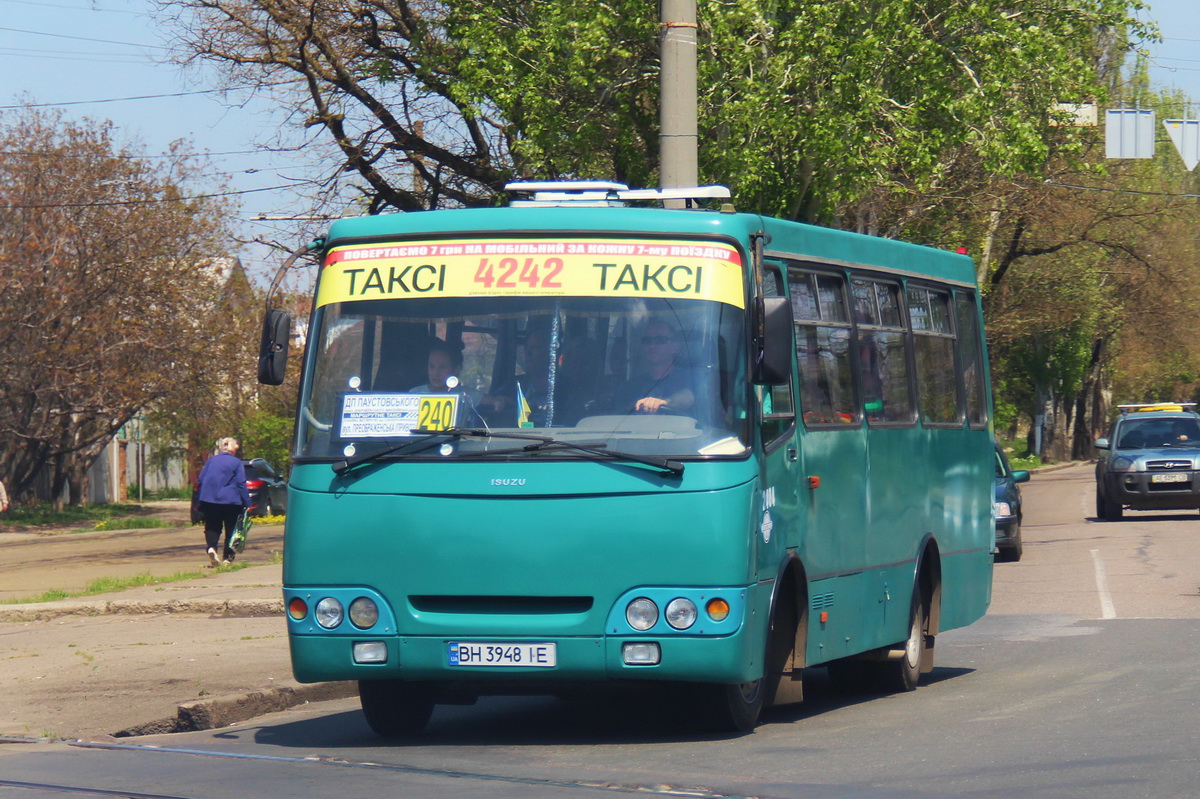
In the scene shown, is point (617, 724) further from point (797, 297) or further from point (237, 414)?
point (237, 414)

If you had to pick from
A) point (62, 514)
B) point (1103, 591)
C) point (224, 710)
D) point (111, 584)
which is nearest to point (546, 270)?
point (224, 710)

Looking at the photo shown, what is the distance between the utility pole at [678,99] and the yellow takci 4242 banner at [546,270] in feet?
12.0

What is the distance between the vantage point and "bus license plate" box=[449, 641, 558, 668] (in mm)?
7773

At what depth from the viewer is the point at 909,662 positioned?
35.4 feet

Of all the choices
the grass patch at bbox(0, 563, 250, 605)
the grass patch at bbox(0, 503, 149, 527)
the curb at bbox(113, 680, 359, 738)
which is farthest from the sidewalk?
the grass patch at bbox(0, 503, 149, 527)

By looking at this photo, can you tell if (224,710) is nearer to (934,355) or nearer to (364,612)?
(364,612)

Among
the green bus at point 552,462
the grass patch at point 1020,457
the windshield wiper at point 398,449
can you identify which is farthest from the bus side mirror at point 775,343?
the grass patch at point 1020,457

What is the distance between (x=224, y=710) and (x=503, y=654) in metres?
2.74

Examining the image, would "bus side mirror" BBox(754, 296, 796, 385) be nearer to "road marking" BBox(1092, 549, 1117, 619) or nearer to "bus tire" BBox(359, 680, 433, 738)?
"bus tire" BBox(359, 680, 433, 738)

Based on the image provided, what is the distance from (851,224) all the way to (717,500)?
2339 centimetres

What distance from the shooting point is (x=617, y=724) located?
916cm

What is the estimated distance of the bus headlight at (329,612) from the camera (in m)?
8.06

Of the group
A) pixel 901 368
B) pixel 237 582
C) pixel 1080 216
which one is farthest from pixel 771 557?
pixel 1080 216

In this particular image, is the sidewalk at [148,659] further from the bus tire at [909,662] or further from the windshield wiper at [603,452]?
the bus tire at [909,662]
